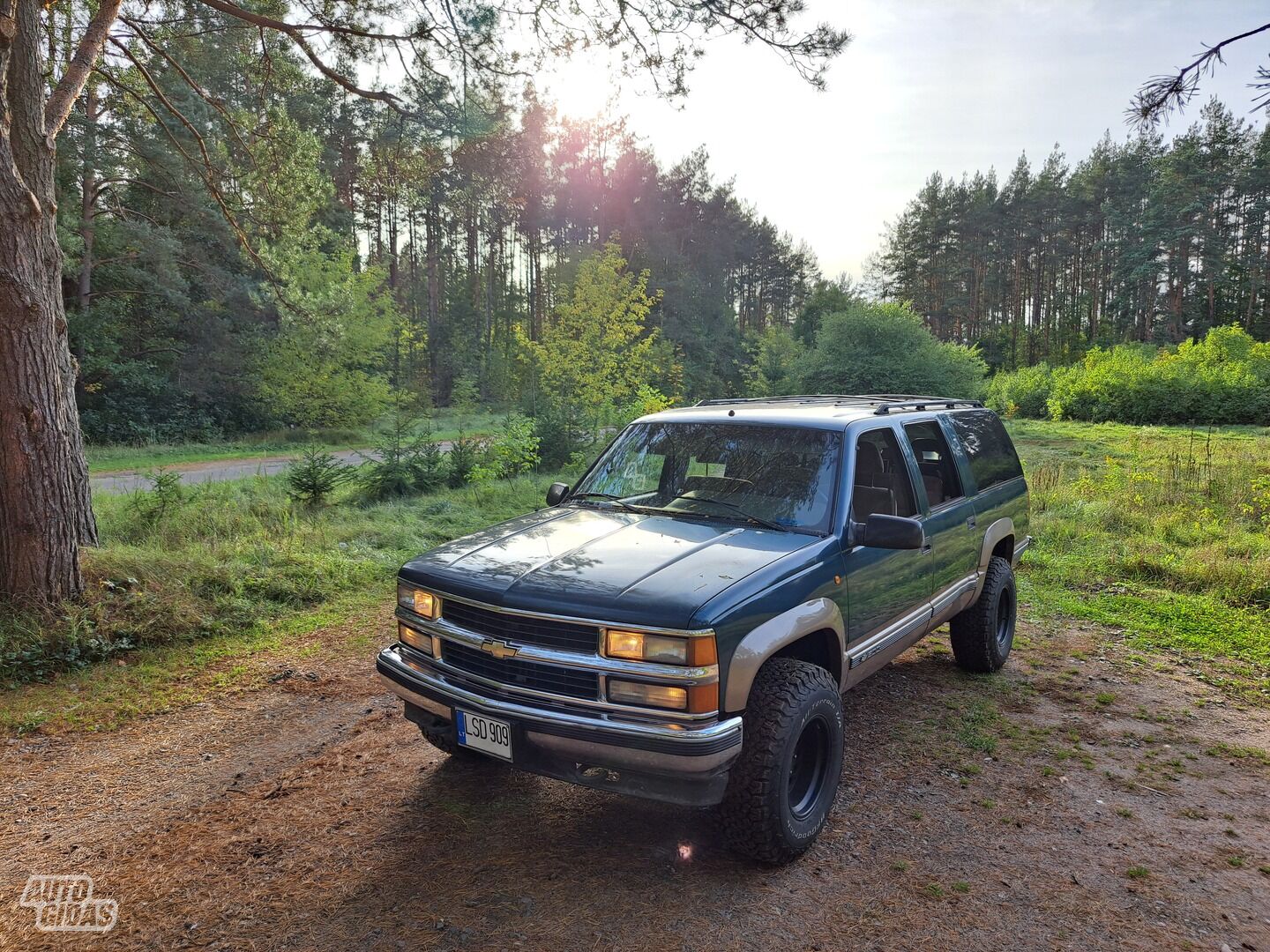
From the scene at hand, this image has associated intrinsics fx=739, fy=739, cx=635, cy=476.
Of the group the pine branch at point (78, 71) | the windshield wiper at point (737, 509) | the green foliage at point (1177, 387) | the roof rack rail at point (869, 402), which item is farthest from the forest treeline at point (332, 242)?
the green foliage at point (1177, 387)

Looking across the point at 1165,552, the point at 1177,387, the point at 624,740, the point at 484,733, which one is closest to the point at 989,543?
the point at 624,740

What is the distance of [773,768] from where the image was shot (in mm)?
2883

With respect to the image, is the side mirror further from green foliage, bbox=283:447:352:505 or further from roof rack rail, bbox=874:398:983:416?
green foliage, bbox=283:447:352:505

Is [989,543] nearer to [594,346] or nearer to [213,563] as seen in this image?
[213,563]

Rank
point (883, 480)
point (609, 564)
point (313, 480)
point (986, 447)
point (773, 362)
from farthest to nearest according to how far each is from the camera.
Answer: point (773, 362), point (313, 480), point (986, 447), point (883, 480), point (609, 564)

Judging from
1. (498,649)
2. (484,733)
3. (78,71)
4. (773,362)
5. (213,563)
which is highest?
(78,71)

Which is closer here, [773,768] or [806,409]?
[773,768]

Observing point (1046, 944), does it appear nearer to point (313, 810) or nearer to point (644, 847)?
point (644, 847)

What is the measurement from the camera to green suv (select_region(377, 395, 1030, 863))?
2.73 metres

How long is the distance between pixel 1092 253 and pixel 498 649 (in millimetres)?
60129

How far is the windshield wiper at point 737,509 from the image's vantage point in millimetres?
3569

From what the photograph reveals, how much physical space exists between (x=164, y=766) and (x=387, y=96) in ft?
22.2

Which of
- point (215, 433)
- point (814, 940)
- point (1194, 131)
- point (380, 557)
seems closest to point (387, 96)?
point (380, 557)

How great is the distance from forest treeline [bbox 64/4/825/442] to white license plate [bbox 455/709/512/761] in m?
7.21
